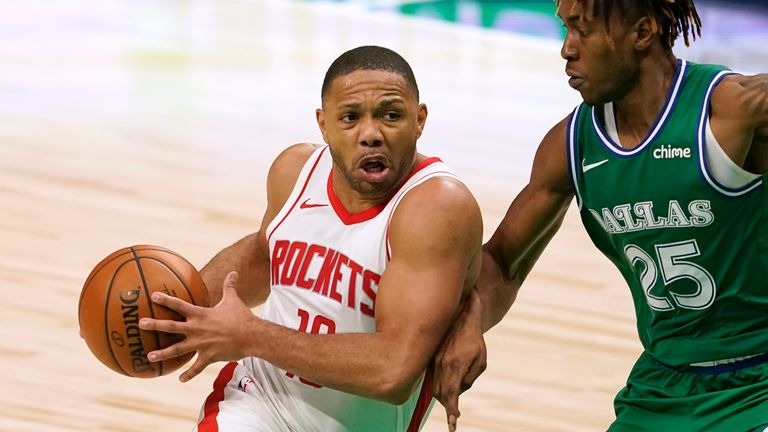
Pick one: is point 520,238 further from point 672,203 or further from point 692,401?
point 692,401

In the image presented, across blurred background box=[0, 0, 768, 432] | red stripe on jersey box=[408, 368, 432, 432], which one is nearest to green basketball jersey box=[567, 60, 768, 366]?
red stripe on jersey box=[408, 368, 432, 432]

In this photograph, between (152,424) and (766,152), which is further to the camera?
(152,424)

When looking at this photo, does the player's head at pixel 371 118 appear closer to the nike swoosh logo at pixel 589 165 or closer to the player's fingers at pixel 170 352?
the nike swoosh logo at pixel 589 165

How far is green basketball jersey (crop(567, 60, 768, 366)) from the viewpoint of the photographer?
376 cm

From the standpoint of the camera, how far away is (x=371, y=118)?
3738 millimetres

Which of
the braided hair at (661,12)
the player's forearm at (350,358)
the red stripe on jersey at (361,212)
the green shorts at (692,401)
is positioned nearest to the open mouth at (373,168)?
the red stripe on jersey at (361,212)

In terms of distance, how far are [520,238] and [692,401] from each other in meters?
0.71

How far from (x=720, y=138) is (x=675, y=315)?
21.1 inches

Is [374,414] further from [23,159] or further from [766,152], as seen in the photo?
[23,159]

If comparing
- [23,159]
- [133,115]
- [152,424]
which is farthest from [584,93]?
[133,115]

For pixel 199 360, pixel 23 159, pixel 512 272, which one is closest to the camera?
pixel 199 360

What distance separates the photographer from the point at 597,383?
5957mm

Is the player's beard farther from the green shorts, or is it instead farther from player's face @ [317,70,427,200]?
the green shorts

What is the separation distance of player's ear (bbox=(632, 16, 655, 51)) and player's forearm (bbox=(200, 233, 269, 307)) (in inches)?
52.7
